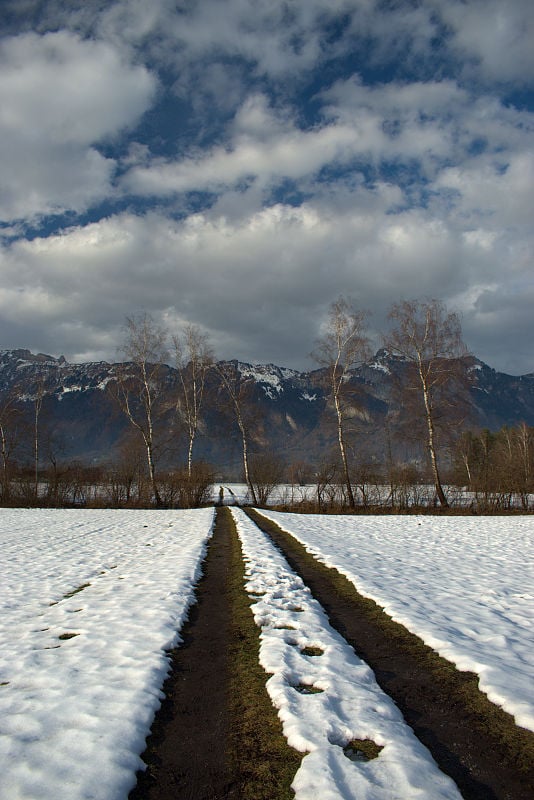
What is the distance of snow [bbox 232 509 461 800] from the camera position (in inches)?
113

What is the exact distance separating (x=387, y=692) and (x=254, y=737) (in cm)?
160

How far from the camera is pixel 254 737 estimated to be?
11.8 ft

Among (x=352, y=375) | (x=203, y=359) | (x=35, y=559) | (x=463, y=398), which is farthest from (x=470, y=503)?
(x=35, y=559)

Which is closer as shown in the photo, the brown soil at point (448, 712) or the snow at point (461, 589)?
the brown soil at point (448, 712)

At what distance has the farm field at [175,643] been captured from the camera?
9.94 feet

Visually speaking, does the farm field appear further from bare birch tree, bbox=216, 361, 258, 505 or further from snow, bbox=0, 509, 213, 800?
bare birch tree, bbox=216, 361, 258, 505

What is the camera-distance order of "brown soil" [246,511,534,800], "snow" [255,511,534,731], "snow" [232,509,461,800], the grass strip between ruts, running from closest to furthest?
"snow" [232,509,461,800], the grass strip between ruts, "brown soil" [246,511,534,800], "snow" [255,511,534,731]

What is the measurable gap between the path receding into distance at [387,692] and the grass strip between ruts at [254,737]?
0.06ft

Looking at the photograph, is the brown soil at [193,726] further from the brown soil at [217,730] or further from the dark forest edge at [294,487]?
the dark forest edge at [294,487]

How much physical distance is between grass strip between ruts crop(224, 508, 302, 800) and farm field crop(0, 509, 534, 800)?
4.4 inches

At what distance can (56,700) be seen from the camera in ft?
13.4

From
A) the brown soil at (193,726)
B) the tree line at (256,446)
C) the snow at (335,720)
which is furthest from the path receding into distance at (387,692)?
the tree line at (256,446)

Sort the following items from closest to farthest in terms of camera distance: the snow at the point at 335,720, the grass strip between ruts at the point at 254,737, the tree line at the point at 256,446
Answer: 1. the snow at the point at 335,720
2. the grass strip between ruts at the point at 254,737
3. the tree line at the point at 256,446

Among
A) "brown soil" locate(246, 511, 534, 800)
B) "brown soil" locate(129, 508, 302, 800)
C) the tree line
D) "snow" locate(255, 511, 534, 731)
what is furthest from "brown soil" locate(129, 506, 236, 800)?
the tree line
